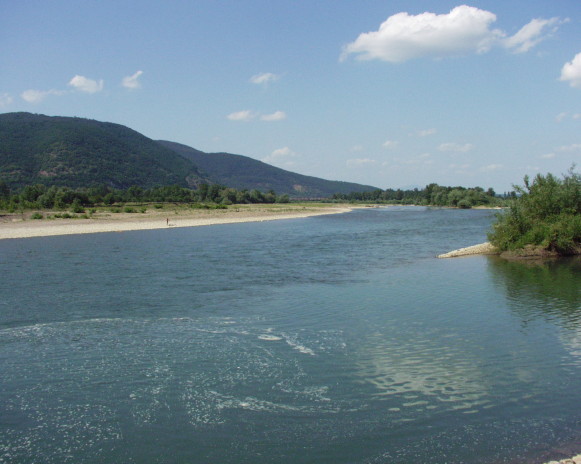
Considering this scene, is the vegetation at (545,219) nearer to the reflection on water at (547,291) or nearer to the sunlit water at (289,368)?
the reflection on water at (547,291)

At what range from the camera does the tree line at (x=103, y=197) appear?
96375 millimetres

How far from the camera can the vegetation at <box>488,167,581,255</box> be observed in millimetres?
34906

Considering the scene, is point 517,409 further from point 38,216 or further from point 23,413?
point 38,216

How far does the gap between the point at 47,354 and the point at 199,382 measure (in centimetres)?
538

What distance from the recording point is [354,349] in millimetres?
14625

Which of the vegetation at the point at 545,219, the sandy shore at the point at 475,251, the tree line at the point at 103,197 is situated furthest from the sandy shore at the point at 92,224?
the vegetation at the point at 545,219

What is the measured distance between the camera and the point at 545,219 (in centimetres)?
3619

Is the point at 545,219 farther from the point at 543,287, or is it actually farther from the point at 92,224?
the point at 92,224

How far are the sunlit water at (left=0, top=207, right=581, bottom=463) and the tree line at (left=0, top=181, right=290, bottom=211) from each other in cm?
7706

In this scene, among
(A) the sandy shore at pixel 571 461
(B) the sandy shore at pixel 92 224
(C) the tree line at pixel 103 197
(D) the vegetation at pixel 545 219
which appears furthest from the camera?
(C) the tree line at pixel 103 197

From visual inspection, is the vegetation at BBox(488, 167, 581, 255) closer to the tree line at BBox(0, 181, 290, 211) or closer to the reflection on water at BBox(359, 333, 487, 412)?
the reflection on water at BBox(359, 333, 487, 412)

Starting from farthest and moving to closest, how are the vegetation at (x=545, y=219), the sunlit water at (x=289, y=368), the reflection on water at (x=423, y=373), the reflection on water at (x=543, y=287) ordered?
1. the vegetation at (x=545, y=219)
2. the reflection on water at (x=543, y=287)
3. the reflection on water at (x=423, y=373)
4. the sunlit water at (x=289, y=368)

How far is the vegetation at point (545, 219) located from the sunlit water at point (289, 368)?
28.8 feet

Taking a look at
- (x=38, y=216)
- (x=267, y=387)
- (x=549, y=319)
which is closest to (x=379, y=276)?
(x=549, y=319)
